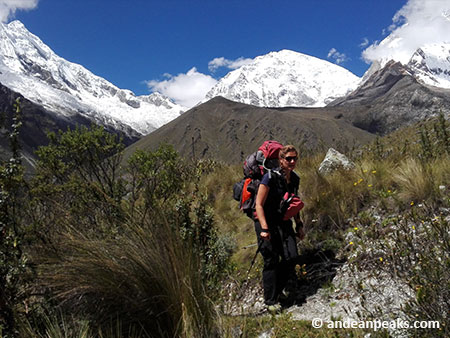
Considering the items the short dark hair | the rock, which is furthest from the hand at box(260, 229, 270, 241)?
the rock

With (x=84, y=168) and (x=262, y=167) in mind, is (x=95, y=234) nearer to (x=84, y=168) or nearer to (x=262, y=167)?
(x=262, y=167)

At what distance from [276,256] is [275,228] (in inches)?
13.0

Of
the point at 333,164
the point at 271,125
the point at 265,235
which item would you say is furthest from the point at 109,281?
the point at 271,125

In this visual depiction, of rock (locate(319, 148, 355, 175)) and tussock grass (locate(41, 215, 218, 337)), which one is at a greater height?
rock (locate(319, 148, 355, 175))

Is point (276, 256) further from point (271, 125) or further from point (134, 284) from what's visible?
A: point (271, 125)

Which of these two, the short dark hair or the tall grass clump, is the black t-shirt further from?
the tall grass clump

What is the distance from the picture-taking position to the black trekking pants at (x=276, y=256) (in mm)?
3824

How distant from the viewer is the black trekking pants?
12.5 ft

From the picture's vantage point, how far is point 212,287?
267 centimetres

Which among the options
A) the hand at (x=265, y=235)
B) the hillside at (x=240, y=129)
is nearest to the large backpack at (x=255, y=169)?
the hand at (x=265, y=235)

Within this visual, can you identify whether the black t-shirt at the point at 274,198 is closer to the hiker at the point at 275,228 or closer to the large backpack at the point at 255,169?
the hiker at the point at 275,228

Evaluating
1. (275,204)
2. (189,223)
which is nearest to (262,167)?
(275,204)

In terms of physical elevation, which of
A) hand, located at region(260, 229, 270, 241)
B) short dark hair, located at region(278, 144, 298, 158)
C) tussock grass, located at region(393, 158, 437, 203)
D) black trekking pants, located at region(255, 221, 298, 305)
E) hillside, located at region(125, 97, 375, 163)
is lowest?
black trekking pants, located at region(255, 221, 298, 305)

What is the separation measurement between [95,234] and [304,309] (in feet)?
Answer: 8.08
